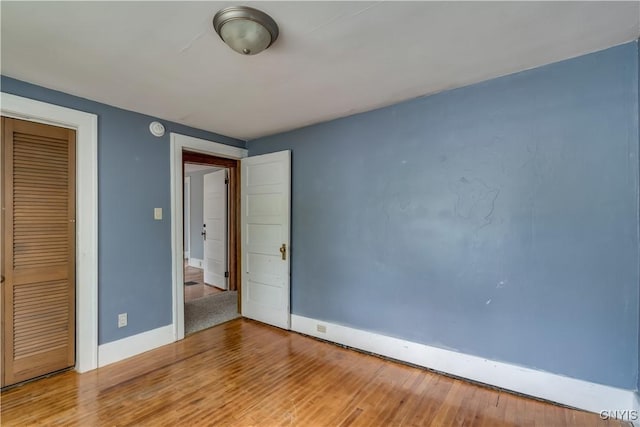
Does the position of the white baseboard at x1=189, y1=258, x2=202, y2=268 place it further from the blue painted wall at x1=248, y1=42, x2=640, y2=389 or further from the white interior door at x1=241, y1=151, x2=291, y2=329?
the blue painted wall at x1=248, y1=42, x2=640, y2=389

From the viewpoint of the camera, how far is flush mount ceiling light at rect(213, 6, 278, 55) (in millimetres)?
1406

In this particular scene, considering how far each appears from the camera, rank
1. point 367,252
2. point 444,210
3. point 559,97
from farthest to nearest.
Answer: point 367,252 → point 444,210 → point 559,97

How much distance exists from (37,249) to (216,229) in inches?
118

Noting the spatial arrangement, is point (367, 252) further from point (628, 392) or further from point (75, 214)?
point (75, 214)

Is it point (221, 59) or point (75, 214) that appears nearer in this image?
point (221, 59)

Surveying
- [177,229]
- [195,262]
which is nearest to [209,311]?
[177,229]

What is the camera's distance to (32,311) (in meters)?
2.28

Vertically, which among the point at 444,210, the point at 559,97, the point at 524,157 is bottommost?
the point at 444,210

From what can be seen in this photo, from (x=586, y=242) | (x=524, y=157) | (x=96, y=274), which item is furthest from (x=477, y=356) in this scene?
(x=96, y=274)

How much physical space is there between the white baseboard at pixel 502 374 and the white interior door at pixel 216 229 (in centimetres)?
285

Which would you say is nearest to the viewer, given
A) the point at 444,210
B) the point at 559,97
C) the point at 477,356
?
the point at 559,97

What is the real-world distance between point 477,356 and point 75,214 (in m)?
3.44

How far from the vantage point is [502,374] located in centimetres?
214

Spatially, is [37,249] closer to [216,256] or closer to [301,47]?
[301,47]
